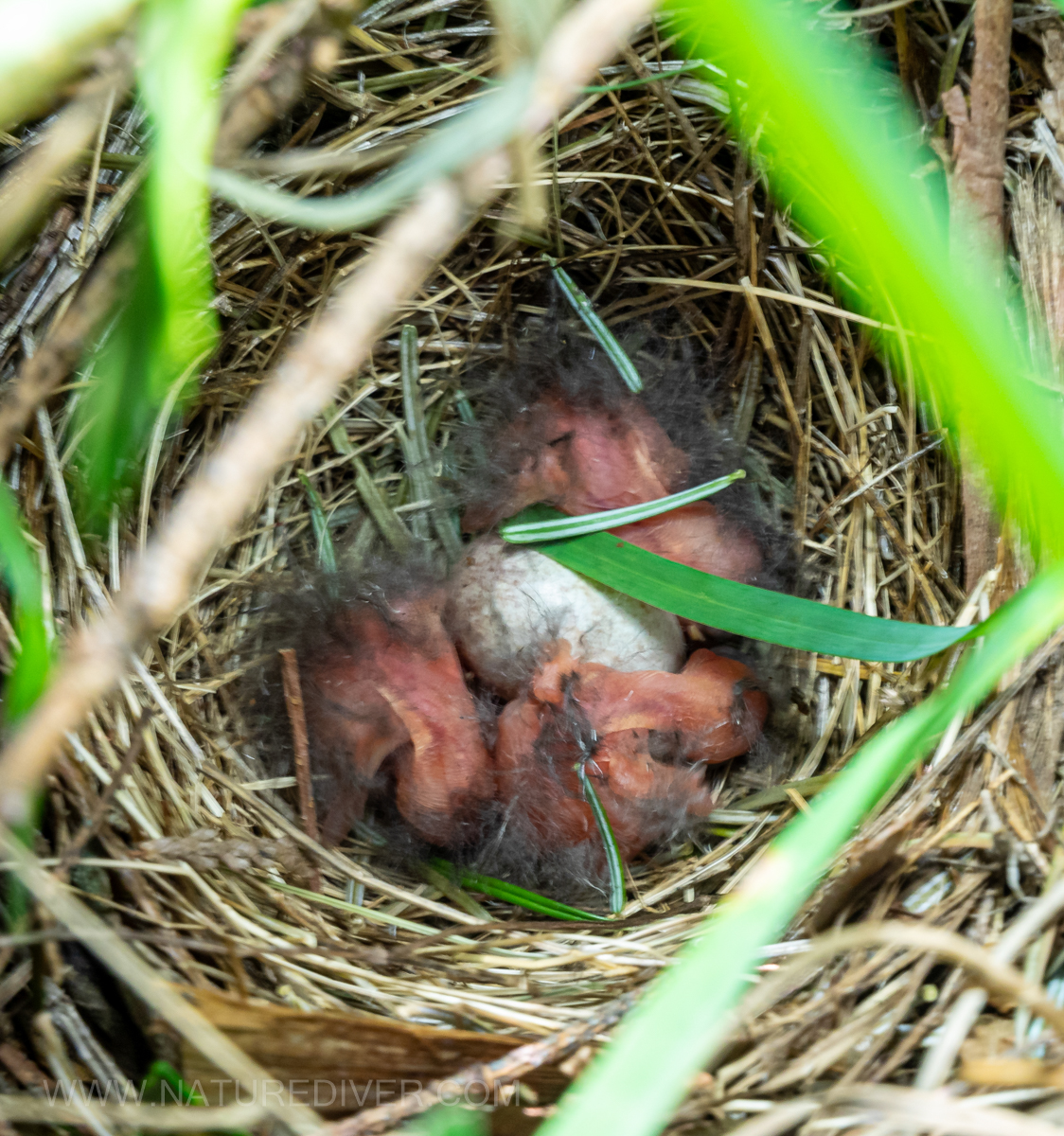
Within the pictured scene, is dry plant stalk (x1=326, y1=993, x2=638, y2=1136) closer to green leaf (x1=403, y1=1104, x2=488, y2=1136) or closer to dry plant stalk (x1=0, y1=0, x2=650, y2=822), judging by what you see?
green leaf (x1=403, y1=1104, x2=488, y2=1136)

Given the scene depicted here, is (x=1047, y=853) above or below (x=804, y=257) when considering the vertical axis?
below

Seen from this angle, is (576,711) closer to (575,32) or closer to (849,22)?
(575,32)

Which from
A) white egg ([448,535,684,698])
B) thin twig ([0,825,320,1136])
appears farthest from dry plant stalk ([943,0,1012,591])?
thin twig ([0,825,320,1136])

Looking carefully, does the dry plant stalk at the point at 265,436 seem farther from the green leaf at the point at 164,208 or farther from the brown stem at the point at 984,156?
the brown stem at the point at 984,156

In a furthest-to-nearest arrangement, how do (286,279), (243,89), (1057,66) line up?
(286,279) → (1057,66) → (243,89)

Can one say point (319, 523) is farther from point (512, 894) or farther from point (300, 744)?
point (512, 894)

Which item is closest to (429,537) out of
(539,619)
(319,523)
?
(319,523)

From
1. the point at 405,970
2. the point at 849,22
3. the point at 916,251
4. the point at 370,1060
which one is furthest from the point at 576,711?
the point at 849,22

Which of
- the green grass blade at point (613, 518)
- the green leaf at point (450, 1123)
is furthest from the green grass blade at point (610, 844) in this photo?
the green leaf at point (450, 1123)
